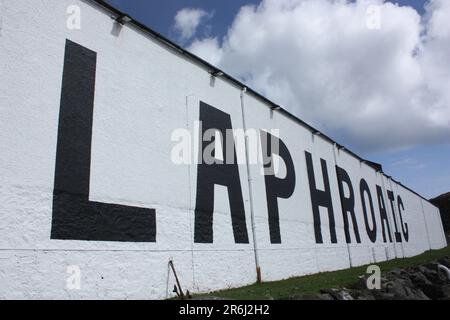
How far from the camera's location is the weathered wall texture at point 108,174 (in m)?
7.34

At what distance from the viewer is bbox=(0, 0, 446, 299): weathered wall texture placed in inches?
289

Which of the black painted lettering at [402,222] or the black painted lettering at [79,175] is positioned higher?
the black painted lettering at [402,222]

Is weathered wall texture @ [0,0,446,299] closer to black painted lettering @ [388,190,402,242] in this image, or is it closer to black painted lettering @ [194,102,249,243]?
black painted lettering @ [194,102,249,243]

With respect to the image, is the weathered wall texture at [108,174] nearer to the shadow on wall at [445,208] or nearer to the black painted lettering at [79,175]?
the black painted lettering at [79,175]

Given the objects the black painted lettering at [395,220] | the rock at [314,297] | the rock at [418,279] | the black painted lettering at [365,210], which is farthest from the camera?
the black painted lettering at [395,220]

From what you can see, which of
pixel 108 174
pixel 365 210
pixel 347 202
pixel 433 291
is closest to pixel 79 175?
pixel 108 174

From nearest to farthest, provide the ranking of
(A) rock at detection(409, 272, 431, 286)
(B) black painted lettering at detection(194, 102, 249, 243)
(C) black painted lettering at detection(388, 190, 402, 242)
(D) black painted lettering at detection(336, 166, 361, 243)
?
(B) black painted lettering at detection(194, 102, 249, 243) < (A) rock at detection(409, 272, 431, 286) < (D) black painted lettering at detection(336, 166, 361, 243) < (C) black painted lettering at detection(388, 190, 402, 242)

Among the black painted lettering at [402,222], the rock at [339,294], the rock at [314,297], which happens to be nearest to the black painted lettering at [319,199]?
the rock at [339,294]

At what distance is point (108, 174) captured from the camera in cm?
883

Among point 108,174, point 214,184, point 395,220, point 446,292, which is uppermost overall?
point 395,220

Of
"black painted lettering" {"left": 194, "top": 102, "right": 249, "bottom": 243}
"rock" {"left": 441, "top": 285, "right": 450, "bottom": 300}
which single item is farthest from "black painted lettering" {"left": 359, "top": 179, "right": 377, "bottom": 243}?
"black painted lettering" {"left": 194, "top": 102, "right": 249, "bottom": 243}

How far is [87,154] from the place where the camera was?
27.8 feet

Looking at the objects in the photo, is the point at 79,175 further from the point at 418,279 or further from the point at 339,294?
the point at 418,279
